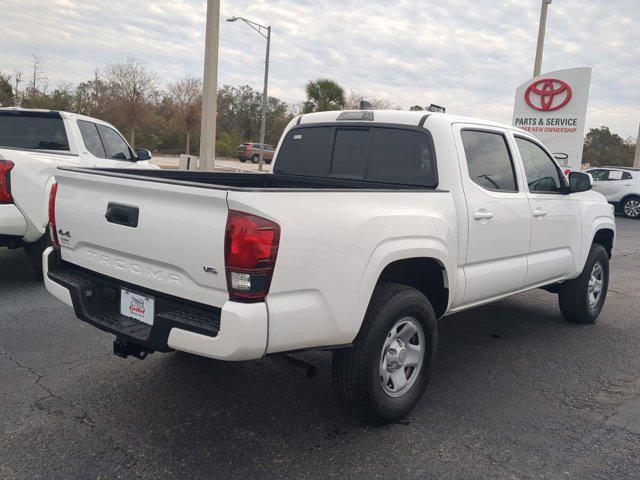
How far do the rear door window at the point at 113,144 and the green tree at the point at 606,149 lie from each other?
163ft

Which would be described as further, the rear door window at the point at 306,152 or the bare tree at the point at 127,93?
the bare tree at the point at 127,93

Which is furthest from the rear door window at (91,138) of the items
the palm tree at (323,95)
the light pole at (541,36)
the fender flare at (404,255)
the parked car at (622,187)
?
the palm tree at (323,95)

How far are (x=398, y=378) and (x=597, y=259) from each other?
3.33m

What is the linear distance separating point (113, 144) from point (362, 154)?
512cm

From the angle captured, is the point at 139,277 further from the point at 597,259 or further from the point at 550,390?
the point at 597,259

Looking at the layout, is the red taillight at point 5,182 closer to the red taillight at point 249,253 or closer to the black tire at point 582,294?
the red taillight at point 249,253

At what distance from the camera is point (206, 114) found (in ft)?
42.0

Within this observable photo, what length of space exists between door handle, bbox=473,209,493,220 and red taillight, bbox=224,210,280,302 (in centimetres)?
183

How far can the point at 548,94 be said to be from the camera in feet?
47.2

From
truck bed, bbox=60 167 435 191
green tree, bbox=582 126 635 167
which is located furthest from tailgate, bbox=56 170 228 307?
green tree, bbox=582 126 635 167

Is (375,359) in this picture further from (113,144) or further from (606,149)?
(606,149)

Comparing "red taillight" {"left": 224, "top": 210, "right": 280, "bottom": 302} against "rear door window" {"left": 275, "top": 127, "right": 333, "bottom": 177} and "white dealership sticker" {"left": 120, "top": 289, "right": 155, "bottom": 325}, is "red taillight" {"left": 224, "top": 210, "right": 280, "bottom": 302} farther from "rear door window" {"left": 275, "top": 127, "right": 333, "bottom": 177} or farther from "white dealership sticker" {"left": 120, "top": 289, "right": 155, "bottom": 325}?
"rear door window" {"left": 275, "top": 127, "right": 333, "bottom": 177}

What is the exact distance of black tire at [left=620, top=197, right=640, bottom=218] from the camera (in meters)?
20.2

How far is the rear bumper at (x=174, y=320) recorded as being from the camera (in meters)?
2.56
